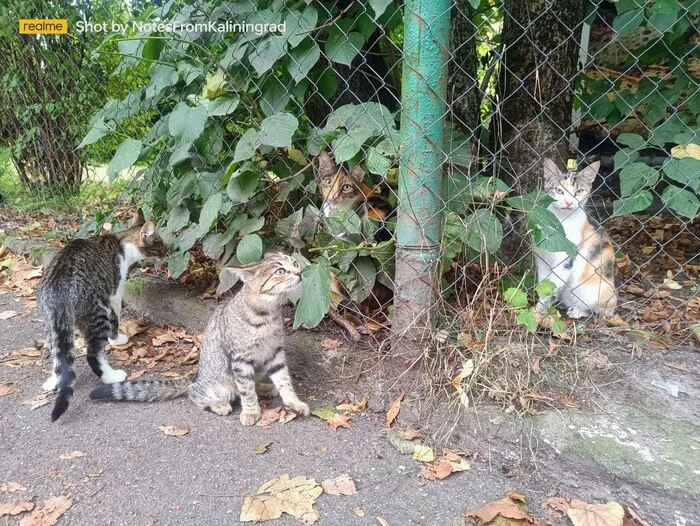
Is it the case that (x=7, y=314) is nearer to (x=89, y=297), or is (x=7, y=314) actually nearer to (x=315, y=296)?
(x=89, y=297)

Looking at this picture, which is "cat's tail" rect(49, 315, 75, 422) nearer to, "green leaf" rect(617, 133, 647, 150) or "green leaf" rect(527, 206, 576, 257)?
"green leaf" rect(527, 206, 576, 257)

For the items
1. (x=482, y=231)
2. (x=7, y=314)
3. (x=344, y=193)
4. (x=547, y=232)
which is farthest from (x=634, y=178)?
(x=7, y=314)

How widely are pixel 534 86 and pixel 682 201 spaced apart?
3.83 ft

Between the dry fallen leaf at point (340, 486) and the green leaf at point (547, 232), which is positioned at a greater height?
the green leaf at point (547, 232)

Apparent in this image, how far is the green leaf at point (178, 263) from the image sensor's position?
3516 millimetres

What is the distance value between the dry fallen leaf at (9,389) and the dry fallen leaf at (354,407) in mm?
1910

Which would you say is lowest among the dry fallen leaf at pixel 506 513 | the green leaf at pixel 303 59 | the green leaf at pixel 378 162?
the dry fallen leaf at pixel 506 513

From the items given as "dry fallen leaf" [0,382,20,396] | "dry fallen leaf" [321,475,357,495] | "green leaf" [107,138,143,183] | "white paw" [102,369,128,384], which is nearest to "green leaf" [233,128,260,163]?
"green leaf" [107,138,143,183]

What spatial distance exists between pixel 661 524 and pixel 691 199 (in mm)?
1523

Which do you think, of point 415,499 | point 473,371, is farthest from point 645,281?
point 415,499

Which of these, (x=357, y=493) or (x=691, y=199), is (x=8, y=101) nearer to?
(x=357, y=493)

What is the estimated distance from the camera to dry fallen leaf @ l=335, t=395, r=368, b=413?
2.76 metres

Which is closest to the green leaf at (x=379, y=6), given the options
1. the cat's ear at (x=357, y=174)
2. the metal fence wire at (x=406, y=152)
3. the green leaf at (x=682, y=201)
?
the metal fence wire at (x=406, y=152)

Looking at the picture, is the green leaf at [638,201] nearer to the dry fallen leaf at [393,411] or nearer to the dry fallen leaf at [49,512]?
the dry fallen leaf at [393,411]
